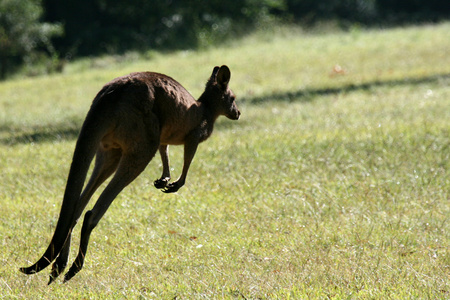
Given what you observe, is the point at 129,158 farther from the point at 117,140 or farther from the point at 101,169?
the point at 101,169

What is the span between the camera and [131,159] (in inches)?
182

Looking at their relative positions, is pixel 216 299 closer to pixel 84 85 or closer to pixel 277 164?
pixel 277 164

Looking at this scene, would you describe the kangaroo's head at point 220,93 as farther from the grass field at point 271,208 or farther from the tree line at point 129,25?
the tree line at point 129,25

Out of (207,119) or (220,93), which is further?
(220,93)

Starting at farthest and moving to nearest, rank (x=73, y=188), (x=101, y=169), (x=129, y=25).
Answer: (x=129, y=25), (x=101, y=169), (x=73, y=188)

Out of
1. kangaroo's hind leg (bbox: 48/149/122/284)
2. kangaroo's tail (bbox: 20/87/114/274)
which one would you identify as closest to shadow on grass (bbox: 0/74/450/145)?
kangaroo's hind leg (bbox: 48/149/122/284)

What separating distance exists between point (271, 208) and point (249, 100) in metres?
7.19

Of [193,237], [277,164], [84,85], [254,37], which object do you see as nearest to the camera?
[193,237]

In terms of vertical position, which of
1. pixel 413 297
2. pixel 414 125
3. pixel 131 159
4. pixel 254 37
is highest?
pixel 131 159

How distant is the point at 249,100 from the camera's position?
13461 mm

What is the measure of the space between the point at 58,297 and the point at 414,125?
6427mm

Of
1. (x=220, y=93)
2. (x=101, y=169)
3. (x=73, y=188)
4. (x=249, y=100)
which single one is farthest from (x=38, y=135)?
(x=73, y=188)

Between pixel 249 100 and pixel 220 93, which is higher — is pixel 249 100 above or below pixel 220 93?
below

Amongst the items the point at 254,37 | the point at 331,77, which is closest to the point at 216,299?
the point at 331,77
